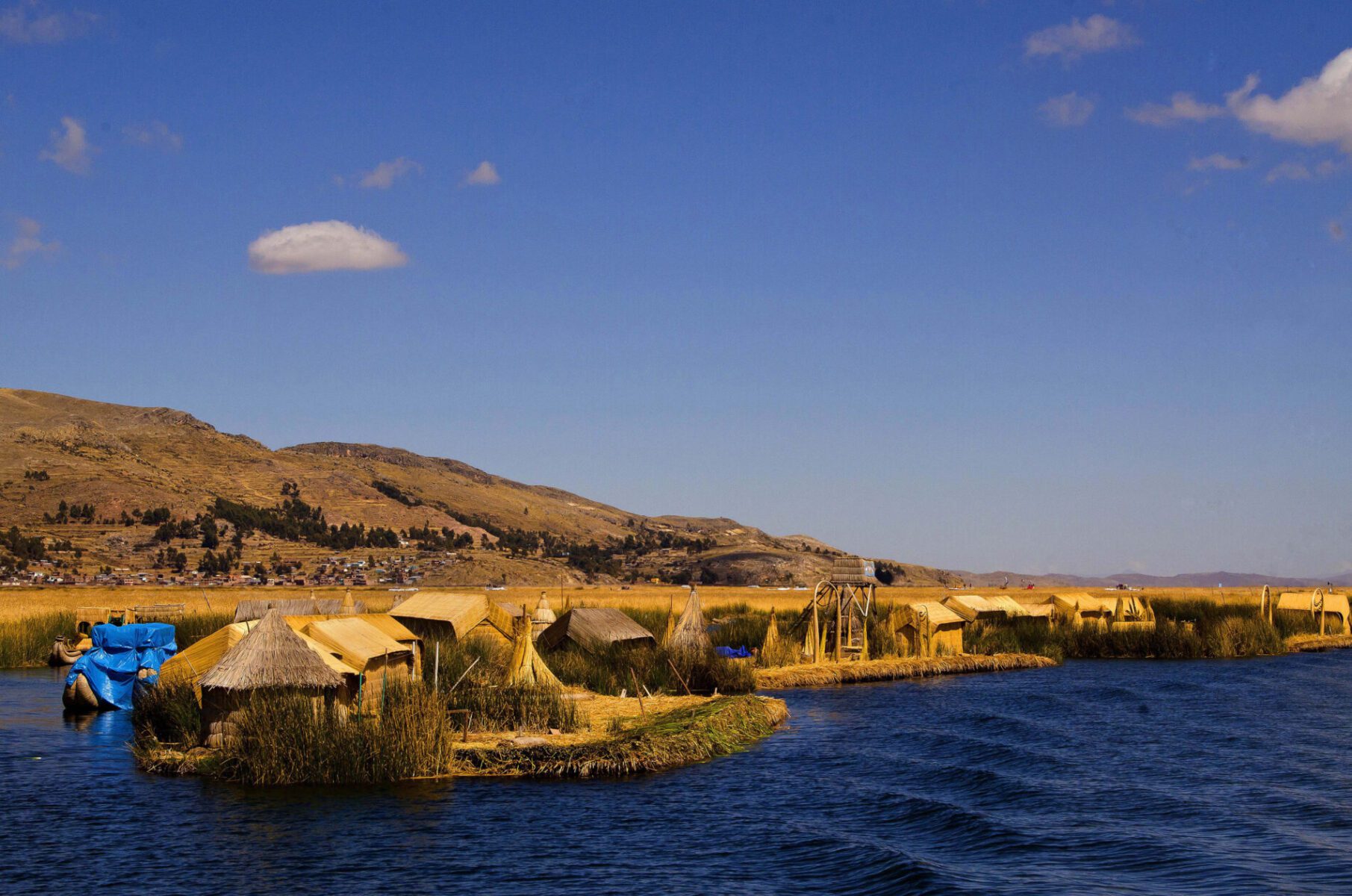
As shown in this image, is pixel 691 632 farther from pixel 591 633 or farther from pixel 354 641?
pixel 354 641

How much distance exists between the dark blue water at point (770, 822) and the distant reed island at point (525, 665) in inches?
29.5

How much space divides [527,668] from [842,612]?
21.0 metres

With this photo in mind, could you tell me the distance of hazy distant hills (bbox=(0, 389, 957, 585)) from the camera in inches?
4257

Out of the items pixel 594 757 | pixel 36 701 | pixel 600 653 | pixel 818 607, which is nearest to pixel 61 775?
pixel 594 757

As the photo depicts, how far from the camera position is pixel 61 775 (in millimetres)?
21391

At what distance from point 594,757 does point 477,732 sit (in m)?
2.82

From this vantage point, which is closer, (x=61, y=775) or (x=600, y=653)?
(x=61, y=775)

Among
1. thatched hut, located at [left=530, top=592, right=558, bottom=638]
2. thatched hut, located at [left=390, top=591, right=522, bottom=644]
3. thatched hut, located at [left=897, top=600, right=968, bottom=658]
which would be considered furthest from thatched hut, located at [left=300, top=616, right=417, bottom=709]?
thatched hut, located at [left=897, top=600, right=968, bottom=658]

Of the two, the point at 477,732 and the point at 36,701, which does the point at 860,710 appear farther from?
the point at 36,701

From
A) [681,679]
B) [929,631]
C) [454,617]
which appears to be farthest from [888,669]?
[454,617]

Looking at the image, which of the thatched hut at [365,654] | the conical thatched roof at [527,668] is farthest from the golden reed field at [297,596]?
the thatched hut at [365,654]

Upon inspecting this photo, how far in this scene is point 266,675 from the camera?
67.6ft

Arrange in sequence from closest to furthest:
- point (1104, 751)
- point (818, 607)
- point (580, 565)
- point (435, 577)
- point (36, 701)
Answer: point (1104, 751) → point (36, 701) → point (818, 607) → point (435, 577) → point (580, 565)

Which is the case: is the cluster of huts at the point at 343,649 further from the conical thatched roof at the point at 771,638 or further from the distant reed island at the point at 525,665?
the conical thatched roof at the point at 771,638
